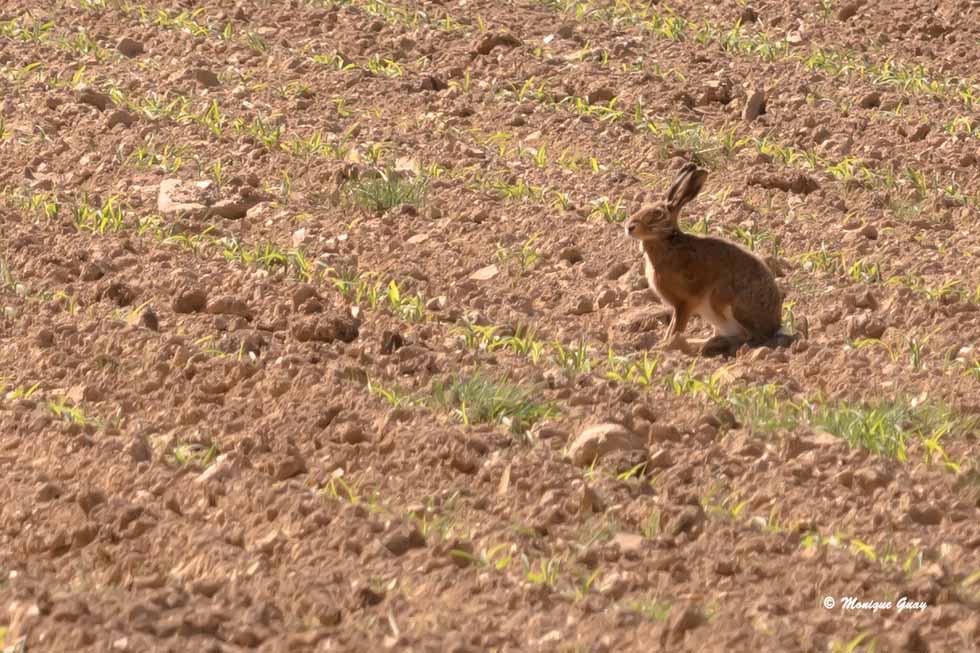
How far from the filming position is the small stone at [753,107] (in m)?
10.1

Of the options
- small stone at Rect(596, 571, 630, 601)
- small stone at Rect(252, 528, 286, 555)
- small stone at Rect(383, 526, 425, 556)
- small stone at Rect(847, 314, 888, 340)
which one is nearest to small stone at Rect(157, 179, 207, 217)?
small stone at Rect(847, 314, 888, 340)

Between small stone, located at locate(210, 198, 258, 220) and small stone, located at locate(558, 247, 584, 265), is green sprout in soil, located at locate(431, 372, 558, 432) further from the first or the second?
small stone, located at locate(210, 198, 258, 220)

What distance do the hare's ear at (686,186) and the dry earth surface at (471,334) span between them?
1.78 feet

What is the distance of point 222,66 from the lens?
34.2 ft

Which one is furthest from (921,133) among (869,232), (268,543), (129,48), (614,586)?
(268,543)

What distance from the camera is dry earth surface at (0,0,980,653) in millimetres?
5008

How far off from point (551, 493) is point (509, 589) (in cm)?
67

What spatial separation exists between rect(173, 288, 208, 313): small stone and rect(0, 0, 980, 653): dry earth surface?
0.04ft

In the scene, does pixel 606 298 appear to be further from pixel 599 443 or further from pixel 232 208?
pixel 232 208

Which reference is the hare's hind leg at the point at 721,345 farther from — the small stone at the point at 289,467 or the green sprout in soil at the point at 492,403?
the small stone at the point at 289,467

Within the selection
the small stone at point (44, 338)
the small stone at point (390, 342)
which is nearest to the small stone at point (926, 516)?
the small stone at point (390, 342)

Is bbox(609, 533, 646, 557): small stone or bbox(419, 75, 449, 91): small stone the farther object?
bbox(419, 75, 449, 91): small stone

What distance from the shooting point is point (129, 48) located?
10.7 m

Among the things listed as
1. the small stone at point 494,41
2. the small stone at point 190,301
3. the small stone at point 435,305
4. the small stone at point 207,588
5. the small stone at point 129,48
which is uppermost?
the small stone at point 207,588
